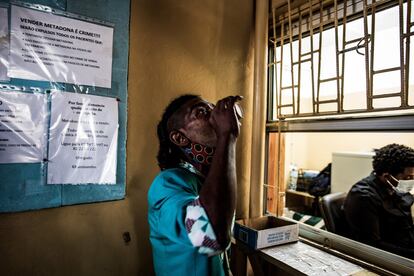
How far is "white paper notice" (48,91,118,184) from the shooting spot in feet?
3.95

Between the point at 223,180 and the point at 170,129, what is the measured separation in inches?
15.5

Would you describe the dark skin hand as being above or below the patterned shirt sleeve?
above

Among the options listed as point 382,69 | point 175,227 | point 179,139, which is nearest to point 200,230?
point 175,227

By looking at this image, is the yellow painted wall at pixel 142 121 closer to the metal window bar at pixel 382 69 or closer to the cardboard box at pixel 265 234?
Result: the cardboard box at pixel 265 234

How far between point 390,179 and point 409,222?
0.34 m

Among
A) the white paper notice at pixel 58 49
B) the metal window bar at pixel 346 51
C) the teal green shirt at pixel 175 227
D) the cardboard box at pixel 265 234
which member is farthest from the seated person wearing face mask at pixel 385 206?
the white paper notice at pixel 58 49

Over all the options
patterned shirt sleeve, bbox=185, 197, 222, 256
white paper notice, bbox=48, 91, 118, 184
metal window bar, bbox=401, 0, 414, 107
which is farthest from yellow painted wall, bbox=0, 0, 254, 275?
metal window bar, bbox=401, 0, 414, 107

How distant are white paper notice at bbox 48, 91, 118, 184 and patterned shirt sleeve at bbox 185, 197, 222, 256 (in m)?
0.78

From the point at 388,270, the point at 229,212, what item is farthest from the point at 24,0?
the point at 388,270

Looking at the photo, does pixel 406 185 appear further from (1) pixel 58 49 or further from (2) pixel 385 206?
(1) pixel 58 49

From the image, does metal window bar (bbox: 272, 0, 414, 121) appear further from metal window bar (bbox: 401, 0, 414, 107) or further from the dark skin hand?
the dark skin hand

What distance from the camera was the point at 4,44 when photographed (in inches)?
43.4

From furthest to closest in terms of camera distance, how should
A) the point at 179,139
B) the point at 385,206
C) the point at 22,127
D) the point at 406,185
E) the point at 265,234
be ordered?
the point at 385,206, the point at 406,185, the point at 265,234, the point at 22,127, the point at 179,139

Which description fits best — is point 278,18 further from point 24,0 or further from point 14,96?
point 14,96
